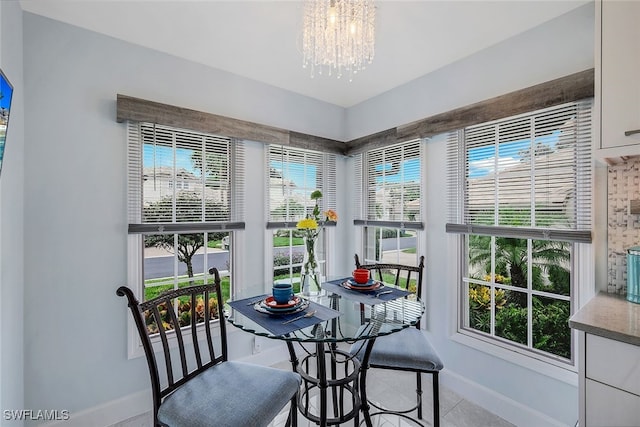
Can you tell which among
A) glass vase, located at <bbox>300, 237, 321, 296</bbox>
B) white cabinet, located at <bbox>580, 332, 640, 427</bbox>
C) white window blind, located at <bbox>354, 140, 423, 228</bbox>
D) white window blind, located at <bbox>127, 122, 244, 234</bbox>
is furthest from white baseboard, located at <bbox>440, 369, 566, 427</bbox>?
white window blind, located at <bbox>127, 122, 244, 234</bbox>

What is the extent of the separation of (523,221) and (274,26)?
2.25 m

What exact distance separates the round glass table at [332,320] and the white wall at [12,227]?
1.13 metres

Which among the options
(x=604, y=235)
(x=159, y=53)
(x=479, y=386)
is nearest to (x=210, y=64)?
(x=159, y=53)

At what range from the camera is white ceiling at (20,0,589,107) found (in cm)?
183

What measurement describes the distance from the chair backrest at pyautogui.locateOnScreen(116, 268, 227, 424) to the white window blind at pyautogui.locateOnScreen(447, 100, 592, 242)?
1.98m

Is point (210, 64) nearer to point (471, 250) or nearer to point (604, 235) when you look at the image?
point (471, 250)

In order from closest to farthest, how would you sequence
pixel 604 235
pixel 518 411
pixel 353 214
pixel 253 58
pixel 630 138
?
pixel 630 138
pixel 604 235
pixel 518 411
pixel 253 58
pixel 353 214

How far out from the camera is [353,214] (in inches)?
135

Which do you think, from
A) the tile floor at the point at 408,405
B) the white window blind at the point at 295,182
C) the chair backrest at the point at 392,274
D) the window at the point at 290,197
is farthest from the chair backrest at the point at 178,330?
the chair backrest at the point at 392,274

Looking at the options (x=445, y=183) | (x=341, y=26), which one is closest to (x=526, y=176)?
(x=445, y=183)

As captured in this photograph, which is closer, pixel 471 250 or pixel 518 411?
pixel 518 411

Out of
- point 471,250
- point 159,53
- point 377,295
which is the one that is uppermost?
point 159,53

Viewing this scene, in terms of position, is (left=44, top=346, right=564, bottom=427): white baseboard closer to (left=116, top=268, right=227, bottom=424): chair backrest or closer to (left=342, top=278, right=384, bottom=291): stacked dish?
(left=116, top=268, right=227, bottom=424): chair backrest

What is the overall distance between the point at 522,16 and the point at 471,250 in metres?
1.71
